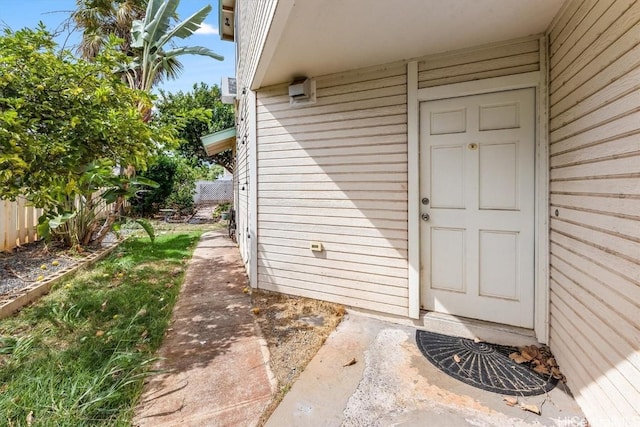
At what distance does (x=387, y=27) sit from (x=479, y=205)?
1.64m

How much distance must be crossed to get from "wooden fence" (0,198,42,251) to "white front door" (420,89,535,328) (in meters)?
6.12

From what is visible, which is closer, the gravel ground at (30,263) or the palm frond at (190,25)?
the gravel ground at (30,263)

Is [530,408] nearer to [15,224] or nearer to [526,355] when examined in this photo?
[526,355]

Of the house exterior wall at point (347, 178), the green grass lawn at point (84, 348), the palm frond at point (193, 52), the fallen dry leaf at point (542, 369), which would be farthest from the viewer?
the palm frond at point (193, 52)

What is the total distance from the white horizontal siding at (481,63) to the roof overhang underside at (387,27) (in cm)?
7

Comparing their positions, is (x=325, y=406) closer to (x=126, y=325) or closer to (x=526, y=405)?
(x=526, y=405)

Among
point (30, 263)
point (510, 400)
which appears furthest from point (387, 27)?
point (30, 263)

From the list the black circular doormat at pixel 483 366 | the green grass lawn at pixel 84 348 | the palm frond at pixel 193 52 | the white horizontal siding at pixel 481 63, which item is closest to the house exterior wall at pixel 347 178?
the white horizontal siding at pixel 481 63

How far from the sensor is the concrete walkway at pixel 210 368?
181 cm

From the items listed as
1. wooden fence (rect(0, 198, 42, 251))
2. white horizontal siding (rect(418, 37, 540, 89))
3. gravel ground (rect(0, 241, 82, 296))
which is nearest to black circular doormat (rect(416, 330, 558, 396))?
white horizontal siding (rect(418, 37, 540, 89))

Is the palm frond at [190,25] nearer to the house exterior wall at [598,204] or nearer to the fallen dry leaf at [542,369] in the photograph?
the house exterior wall at [598,204]

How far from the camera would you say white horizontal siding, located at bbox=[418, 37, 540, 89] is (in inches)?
97.0

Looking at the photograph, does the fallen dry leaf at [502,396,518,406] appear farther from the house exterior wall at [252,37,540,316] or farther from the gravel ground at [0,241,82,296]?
the gravel ground at [0,241,82,296]

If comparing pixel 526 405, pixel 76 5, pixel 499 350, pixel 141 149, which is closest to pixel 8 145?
pixel 141 149
